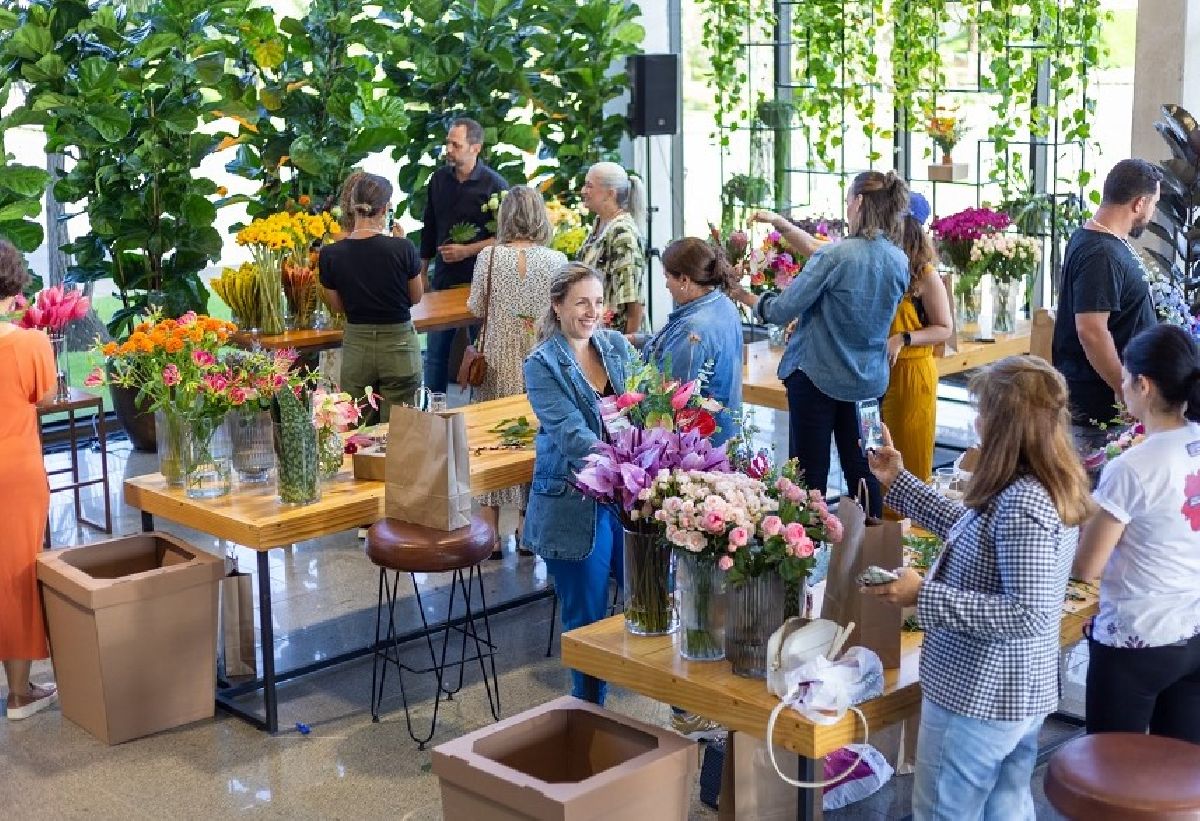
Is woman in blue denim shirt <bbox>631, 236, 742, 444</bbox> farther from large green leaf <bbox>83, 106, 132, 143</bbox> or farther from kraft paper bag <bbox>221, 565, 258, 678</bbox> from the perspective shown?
large green leaf <bbox>83, 106, 132, 143</bbox>

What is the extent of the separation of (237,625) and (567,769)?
2.04 meters

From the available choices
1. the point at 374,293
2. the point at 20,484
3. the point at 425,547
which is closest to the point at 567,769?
the point at 425,547

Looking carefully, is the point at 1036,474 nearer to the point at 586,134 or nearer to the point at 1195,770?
the point at 1195,770

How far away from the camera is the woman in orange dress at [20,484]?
17.2 feet

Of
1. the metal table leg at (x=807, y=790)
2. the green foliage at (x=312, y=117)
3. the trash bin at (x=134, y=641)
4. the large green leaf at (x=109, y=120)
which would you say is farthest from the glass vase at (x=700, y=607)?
the green foliage at (x=312, y=117)

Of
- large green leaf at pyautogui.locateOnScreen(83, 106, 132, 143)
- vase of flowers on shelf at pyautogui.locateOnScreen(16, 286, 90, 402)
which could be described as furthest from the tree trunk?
vase of flowers on shelf at pyautogui.locateOnScreen(16, 286, 90, 402)

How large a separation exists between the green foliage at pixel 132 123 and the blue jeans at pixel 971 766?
5994 mm

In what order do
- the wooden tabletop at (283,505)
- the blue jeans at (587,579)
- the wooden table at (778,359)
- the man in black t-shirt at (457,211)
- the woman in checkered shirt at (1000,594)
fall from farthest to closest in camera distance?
the man in black t-shirt at (457,211) → the wooden table at (778,359) → the wooden tabletop at (283,505) → the blue jeans at (587,579) → the woman in checkered shirt at (1000,594)

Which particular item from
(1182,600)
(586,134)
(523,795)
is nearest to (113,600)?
(523,795)

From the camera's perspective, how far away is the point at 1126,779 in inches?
137

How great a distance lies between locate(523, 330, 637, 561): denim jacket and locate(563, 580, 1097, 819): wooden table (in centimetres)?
71

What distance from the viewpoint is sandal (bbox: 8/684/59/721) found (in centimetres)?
542

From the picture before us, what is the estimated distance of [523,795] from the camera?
346 centimetres

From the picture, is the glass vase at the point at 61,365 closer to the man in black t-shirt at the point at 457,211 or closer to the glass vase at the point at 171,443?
the man in black t-shirt at the point at 457,211
